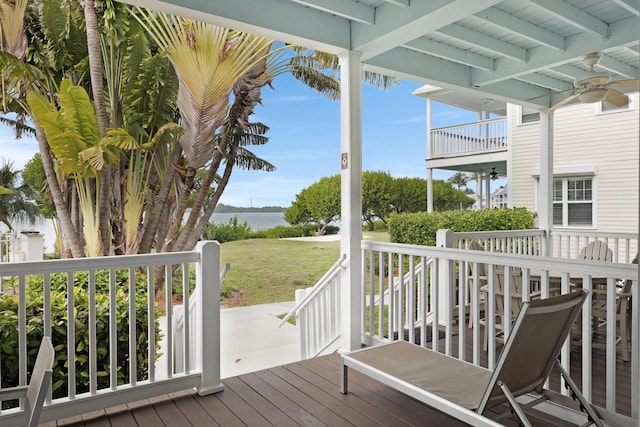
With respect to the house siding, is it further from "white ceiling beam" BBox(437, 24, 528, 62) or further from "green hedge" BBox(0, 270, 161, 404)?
"green hedge" BBox(0, 270, 161, 404)

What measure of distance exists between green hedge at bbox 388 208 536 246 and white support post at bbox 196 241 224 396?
21.3ft

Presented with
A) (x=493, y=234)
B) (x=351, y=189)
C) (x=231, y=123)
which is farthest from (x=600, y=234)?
(x=231, y=123)

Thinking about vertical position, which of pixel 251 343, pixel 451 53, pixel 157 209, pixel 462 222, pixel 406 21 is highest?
pixel 451 53

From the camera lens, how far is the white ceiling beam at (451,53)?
4555 mm

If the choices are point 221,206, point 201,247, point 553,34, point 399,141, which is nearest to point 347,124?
point 201,247

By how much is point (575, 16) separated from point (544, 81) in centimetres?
211

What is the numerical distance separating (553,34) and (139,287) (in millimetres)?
5453

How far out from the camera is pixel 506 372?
2230 millimetres

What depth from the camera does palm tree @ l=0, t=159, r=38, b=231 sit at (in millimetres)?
15086

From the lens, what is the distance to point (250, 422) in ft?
9.20

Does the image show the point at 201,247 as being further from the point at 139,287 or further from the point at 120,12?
the point at 120,12

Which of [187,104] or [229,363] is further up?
[187,104]

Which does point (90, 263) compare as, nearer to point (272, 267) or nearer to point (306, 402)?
point (306, 402)

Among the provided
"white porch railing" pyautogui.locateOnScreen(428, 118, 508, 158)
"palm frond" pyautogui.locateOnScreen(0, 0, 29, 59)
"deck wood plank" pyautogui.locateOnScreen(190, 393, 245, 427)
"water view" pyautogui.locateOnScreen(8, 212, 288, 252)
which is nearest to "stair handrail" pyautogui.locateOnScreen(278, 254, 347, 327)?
"deck wood plank" pyautogui.locateOnScreen(190, 393, 245, 427)
